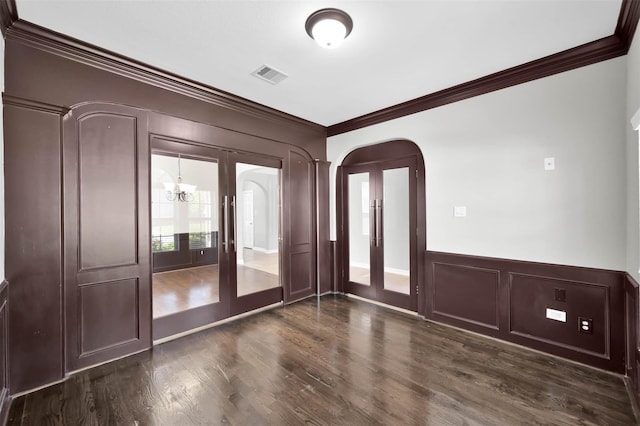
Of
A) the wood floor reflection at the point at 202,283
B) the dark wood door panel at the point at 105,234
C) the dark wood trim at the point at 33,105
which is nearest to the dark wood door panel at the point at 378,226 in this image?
the wood floor reflection at the point at 202,283

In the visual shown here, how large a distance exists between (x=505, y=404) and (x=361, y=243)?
279cm

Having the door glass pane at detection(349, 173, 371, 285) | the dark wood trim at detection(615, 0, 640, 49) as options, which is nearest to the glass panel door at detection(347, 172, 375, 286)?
the door glass pane at detection(349, 173, 371, 285)

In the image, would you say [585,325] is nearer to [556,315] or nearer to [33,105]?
[556,315]

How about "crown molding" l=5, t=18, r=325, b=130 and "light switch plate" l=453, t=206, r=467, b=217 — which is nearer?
"crown molding" l=5, t=18, r=325, b=130

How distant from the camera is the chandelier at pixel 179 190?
10.6ft

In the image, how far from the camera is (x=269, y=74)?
3.04 m

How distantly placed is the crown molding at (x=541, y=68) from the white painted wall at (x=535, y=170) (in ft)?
0.24

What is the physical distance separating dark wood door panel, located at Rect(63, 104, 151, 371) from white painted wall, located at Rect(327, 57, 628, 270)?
3.36 metres

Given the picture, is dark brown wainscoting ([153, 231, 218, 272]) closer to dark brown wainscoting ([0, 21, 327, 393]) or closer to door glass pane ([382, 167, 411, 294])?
dark brown wainscoting ([0, 21, 327, 393])

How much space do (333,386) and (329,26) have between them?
2.85 m

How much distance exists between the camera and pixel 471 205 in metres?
3.35

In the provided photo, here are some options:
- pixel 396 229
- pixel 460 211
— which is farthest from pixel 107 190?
pixel 460 211

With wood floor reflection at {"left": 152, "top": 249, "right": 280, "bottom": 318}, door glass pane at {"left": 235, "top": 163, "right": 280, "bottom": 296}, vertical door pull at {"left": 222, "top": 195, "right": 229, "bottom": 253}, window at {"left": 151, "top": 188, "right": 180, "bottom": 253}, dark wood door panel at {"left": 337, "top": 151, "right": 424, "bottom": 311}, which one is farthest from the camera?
dark wood door panel at {"left": 337, "top": 151, "right": 424, "bottom": 311}

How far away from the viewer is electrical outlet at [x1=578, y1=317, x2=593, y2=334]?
8.56 feet
